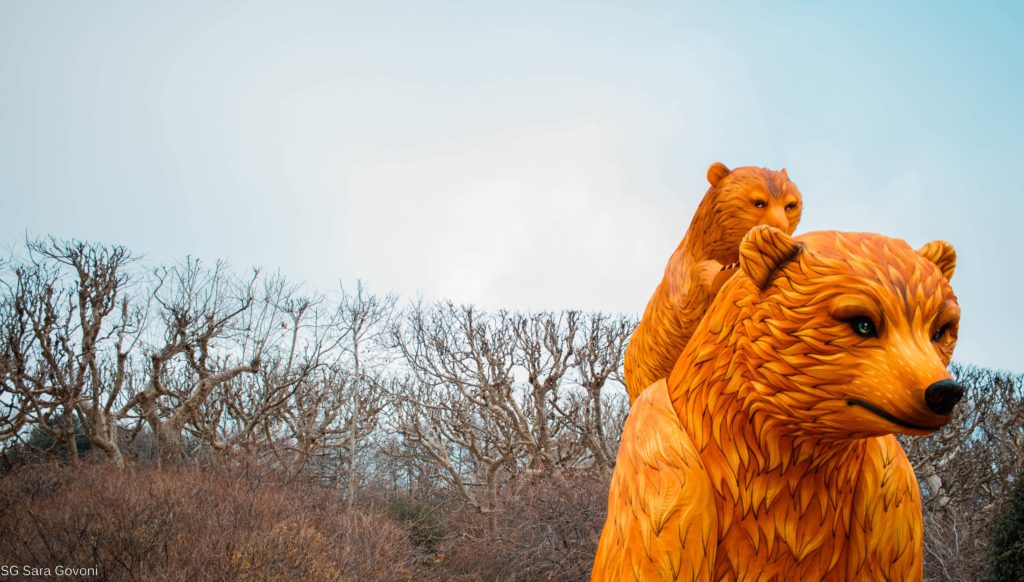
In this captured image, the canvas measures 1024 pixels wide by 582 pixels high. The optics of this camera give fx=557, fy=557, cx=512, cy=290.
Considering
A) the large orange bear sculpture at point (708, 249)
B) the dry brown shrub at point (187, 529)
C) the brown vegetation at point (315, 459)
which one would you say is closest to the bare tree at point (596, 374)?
the brown vegetation at point (315, 459)

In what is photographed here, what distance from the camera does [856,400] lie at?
3.92ft

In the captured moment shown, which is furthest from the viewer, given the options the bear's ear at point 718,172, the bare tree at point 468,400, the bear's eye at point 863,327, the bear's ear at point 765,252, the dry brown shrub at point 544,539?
the bare tree at point 468,400

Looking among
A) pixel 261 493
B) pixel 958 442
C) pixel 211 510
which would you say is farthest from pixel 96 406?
pixel 958 442

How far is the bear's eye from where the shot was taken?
1.21m

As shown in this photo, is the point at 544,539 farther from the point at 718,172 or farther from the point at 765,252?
the point at 765,252

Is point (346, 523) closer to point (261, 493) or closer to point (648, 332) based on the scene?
point (261, 493)

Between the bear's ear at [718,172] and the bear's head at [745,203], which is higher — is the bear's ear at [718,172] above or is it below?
above

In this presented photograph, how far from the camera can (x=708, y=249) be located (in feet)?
8.55

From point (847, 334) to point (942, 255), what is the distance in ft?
1.51

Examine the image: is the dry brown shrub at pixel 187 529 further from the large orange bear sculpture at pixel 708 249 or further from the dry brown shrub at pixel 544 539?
the large orange bear sculpture at pixel 708 249

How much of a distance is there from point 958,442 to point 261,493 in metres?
13.5

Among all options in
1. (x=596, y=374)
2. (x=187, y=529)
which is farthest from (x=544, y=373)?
(x=187, y=529)

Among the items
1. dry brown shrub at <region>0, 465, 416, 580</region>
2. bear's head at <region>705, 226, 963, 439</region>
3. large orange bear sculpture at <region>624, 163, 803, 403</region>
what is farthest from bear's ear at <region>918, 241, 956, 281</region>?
dry brown shrub at <region>0, 465, 416, 580</region>

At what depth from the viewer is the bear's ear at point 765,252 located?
1.37 metres
